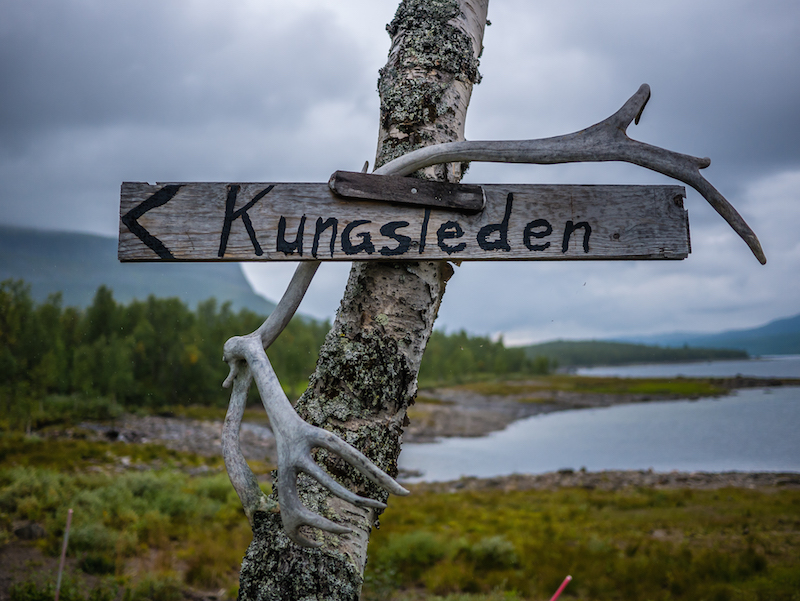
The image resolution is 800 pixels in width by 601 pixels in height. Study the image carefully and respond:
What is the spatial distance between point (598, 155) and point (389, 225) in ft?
2.16

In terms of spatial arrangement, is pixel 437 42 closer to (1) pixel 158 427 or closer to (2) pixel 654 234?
(2) pixel 654 234

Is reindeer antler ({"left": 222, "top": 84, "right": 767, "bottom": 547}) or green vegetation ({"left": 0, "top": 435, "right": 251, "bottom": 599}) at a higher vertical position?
reindeer antler ({"left": 222, "top": 84, "right": 767, "bottom": 547})

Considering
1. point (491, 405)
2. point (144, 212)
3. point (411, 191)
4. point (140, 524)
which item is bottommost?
point (491, 405)

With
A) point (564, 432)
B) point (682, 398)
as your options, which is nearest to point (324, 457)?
point (564, 432)

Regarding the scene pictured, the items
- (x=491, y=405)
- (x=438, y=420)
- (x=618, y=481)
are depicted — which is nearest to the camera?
(x=618, y=481)

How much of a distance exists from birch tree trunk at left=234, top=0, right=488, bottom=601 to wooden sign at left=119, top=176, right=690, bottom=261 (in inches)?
6.6

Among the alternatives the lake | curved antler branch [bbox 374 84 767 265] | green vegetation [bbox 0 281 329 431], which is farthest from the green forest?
curved antler branch [bbox 374 84 767 265]

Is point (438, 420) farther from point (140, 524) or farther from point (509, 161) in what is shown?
point (509, 161)

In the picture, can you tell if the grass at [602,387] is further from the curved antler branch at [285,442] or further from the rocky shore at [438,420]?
the curved antler branch at [285,442]

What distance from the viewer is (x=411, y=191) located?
139 centimetres

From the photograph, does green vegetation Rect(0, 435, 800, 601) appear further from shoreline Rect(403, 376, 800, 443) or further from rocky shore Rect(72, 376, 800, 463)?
shoreline Rect(403, 376, 800, 443)

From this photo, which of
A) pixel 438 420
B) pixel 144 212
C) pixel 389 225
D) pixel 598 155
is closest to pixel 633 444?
pixel 438 420

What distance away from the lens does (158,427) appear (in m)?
22.5

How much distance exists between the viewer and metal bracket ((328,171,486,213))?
1.37m
